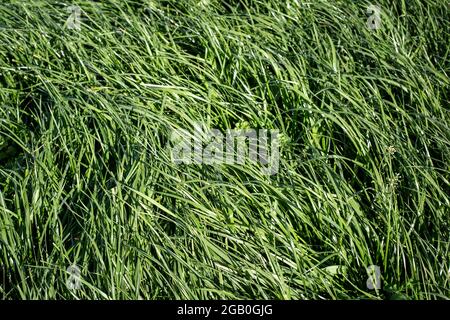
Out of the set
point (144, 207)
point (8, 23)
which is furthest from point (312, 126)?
point (8, 23)

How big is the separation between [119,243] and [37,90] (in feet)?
3.06

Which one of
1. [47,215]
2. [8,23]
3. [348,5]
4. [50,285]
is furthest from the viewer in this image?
[348,5]

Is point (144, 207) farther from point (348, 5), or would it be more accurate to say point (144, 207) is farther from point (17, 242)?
point (348, 5)

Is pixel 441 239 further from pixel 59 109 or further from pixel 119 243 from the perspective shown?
pixel 59 109

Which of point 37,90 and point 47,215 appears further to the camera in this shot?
point 37,90

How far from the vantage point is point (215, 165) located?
2.83 meters

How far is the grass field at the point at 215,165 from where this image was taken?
258cm

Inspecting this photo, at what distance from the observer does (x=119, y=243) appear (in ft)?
8.33

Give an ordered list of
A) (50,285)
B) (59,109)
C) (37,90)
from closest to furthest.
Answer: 1. (50,285)
2. (59,109)
3. (37,90)

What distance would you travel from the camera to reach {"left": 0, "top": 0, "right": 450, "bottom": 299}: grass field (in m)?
2.58
